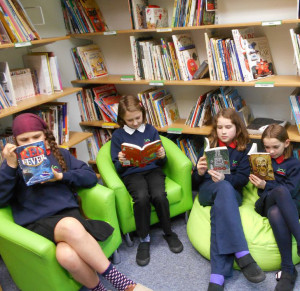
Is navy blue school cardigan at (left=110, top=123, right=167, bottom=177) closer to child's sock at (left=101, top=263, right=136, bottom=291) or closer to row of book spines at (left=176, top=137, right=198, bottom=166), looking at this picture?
row of book spines at (left=176, top=137, right=198, bottom=166)

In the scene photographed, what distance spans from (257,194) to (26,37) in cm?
199

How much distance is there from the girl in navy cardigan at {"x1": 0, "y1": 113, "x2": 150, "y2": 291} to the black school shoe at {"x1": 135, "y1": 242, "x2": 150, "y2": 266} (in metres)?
0.32

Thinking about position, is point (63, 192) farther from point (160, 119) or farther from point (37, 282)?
point (160, 119)

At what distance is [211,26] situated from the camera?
2434mm

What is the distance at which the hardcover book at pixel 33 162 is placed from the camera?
1.79m

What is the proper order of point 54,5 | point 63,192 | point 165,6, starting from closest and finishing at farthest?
point 63,192, point 165,6, point 54,5

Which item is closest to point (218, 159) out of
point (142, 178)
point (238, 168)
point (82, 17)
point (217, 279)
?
point (238, 168)

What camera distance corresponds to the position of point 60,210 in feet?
6.41

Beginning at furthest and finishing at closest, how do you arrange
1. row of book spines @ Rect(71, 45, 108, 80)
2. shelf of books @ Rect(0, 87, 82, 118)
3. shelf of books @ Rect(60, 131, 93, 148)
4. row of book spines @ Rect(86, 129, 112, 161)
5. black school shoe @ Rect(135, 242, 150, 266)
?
row of book spines @ Rect(86, 129, 112, 161)
row of book spines @ Rect(71, 45, 108, 80)
shelf of books @ Rect(60, 131, 93, 148)
shelf of books @ Rect(0, 87, 82, 118)
black school shoe @ Rect(135, 242, 150, 266)

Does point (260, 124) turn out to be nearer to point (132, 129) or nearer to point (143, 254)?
point (132, 129)

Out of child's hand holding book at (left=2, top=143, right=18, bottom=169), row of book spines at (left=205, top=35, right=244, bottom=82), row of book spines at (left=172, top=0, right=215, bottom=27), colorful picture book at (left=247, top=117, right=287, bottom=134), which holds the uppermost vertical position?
row of book spines at (left=172, top=0, right=215, bottom=27)

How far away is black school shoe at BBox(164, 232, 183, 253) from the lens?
2260mm

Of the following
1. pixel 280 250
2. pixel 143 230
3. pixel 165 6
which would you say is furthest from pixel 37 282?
pixel 165 6

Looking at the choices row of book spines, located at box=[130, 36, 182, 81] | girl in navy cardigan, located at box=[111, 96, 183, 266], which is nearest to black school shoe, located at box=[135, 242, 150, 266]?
girl in navy cardigan, located at box=[111, 96, 183, 266]
